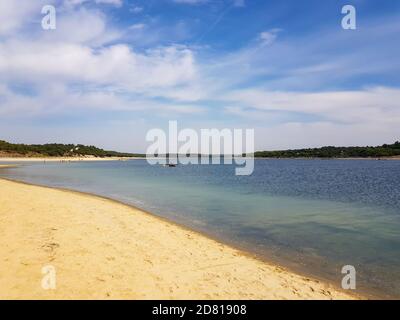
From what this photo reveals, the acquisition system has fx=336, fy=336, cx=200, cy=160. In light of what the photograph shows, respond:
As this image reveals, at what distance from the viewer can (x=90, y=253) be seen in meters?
11.9

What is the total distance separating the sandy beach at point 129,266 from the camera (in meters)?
8.91

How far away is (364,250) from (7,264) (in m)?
14.0

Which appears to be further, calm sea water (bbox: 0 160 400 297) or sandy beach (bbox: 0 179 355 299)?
calm sea water (bbox: 0 160 400 297)

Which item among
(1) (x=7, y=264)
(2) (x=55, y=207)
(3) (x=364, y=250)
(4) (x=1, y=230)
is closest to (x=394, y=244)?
(3) (x=364, y=250)

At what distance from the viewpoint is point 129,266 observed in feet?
35.5

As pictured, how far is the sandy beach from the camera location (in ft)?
29.2

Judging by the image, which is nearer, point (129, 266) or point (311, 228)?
point (129, 266)

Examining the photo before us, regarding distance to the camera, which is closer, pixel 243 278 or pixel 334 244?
pixel 243 278

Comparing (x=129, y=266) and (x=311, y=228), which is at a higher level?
(x=129, y=266)

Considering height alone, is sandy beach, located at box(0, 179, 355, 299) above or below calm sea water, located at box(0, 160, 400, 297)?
above

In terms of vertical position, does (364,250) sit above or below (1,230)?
below
